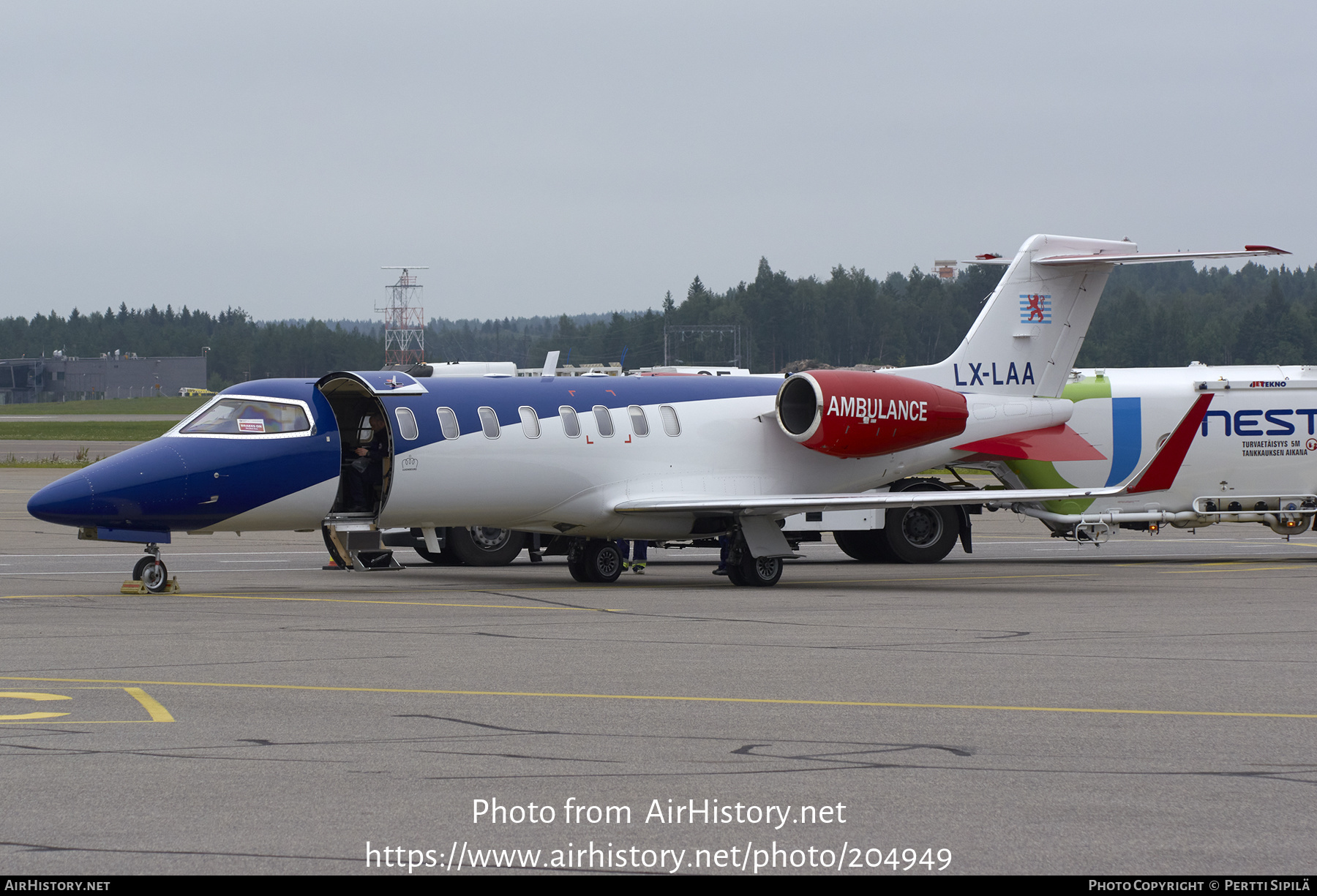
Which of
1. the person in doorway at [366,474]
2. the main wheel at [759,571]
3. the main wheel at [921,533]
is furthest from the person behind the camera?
the main wheel at [921,533]

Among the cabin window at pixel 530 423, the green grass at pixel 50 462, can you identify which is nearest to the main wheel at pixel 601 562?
the cabin window at pixel 530 423

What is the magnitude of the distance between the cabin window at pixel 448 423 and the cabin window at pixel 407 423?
0.34 m

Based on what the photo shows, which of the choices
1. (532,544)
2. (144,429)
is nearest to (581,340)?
(144,429)

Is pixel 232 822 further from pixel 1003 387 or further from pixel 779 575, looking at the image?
pixel 1003 387

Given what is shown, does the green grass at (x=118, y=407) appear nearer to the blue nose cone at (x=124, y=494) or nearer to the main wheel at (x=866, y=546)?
the main wheel at (x=866, y=546)

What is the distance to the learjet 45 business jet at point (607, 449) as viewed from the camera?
19.0 m

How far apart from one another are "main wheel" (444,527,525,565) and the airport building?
133705 millimetres

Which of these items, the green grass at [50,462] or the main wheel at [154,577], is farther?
the green grass at [50,462]

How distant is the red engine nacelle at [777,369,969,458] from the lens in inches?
874

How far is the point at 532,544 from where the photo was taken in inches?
1010

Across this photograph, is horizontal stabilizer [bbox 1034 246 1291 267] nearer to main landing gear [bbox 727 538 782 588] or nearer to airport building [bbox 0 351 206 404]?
main landing gear [bbox 727 538 782 588]

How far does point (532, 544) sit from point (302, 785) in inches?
696

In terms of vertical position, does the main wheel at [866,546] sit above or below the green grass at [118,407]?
above

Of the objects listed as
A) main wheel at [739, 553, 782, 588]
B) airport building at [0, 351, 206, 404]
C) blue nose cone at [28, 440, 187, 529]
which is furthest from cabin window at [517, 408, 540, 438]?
airport building at [0, 351, 206, 404]
